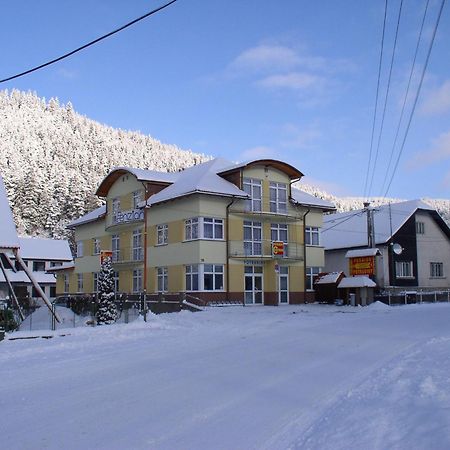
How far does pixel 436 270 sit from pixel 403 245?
17.3ft

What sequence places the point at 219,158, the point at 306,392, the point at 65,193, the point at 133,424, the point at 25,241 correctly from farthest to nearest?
1. the point at 65,193
2. the point at 25,241
3. the point at 219,158
4. the point at 306,392
5. the point at 133,424

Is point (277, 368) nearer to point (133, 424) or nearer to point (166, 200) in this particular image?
point (133, 424)

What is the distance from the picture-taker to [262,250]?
3775cm

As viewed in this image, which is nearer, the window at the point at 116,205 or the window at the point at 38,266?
the window at the point at 116,205

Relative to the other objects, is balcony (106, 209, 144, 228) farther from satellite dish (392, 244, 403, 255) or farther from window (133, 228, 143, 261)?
satellite dish (392, 244, 403, 255)

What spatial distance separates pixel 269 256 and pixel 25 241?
1721 inches

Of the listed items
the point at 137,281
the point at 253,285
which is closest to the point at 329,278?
the point at 253,285

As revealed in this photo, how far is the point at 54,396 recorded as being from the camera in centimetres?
945

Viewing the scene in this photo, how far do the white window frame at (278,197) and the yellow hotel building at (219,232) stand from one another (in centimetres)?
7

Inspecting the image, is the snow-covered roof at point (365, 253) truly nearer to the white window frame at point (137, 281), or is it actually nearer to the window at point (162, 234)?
the window at point (162, 234)

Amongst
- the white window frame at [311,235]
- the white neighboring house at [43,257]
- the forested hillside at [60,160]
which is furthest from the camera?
the forested hillside at [60,160]

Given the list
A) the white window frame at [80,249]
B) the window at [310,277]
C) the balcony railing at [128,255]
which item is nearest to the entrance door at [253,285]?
the window at [310,277]

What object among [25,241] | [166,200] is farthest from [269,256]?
[25,241]

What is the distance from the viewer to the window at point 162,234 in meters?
38.0
